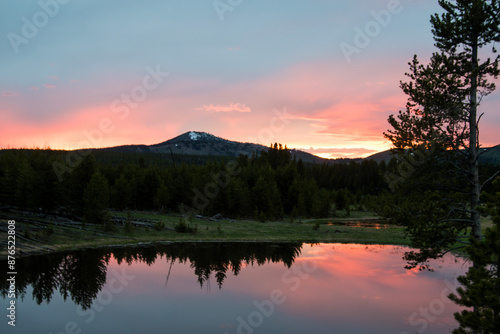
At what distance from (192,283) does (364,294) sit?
34.7ft

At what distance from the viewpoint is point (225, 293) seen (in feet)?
70.6

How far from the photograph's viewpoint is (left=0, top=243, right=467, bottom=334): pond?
1644 cm

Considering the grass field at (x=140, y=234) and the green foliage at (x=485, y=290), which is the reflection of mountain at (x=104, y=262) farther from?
the green foliage at (x=485, y=290)

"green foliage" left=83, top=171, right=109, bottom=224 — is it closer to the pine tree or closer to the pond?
the pond

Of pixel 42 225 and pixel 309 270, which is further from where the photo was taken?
pixel 42 225

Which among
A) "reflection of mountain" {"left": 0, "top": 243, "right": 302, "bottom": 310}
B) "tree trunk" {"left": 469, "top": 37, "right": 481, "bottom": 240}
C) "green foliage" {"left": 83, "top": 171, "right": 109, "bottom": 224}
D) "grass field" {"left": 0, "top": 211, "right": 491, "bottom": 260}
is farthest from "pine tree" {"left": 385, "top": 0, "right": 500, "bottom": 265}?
"green foliage" {"left": 83, "top": 171, "right": 109, "bottom": 224}

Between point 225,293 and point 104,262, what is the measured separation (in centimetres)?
1165

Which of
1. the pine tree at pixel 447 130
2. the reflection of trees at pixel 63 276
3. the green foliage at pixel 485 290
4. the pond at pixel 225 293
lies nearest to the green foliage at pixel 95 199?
the pond at pixel 225 293

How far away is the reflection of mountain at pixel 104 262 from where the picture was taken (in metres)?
20.9

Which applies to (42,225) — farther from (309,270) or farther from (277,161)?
(277,161)

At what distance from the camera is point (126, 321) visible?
54.7 feet

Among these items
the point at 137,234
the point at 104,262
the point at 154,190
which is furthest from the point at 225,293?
the point at 154,190

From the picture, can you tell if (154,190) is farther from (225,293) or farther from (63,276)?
(225,293)

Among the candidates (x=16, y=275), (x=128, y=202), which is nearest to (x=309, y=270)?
(x=16, y=275)
